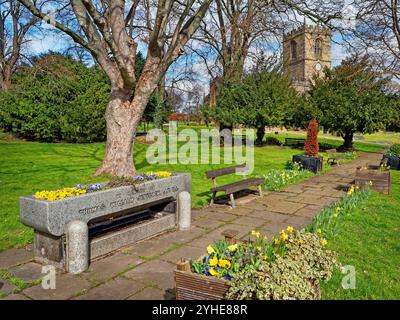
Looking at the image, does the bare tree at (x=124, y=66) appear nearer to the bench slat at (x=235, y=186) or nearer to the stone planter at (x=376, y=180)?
the bench slat at (x=235, y=186)

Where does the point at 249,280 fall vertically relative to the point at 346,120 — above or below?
below

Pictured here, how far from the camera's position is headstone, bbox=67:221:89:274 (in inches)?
176

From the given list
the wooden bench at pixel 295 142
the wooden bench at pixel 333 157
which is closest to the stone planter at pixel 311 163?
the wooden bench at pixel 333 157

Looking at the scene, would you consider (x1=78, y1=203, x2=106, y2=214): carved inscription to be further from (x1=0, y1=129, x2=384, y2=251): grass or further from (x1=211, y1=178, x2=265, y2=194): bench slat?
(x1=211, y1=178, x2=265, y2=194): bench slat

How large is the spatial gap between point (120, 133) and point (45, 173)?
370cm

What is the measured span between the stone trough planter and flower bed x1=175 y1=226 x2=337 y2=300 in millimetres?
2145

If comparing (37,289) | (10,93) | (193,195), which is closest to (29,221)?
(37,289)

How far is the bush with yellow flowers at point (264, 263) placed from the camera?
2.82 metres

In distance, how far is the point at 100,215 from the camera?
199 inches

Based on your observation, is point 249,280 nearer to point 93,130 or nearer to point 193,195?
point 193,195

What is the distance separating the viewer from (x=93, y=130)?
23.0 meters

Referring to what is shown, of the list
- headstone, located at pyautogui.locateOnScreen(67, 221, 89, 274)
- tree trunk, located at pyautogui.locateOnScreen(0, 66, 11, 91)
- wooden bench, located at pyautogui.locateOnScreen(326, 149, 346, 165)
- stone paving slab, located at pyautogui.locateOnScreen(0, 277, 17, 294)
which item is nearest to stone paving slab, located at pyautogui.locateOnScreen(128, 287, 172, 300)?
headstone, located at pyautogui.locateOnScreen(67, 221, 89, 274)

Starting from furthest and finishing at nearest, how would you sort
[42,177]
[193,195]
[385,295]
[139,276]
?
1. [42,177]
2. [193,195]
3. [139,276]
4. [385,295]

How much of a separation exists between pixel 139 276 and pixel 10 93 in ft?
74.1
